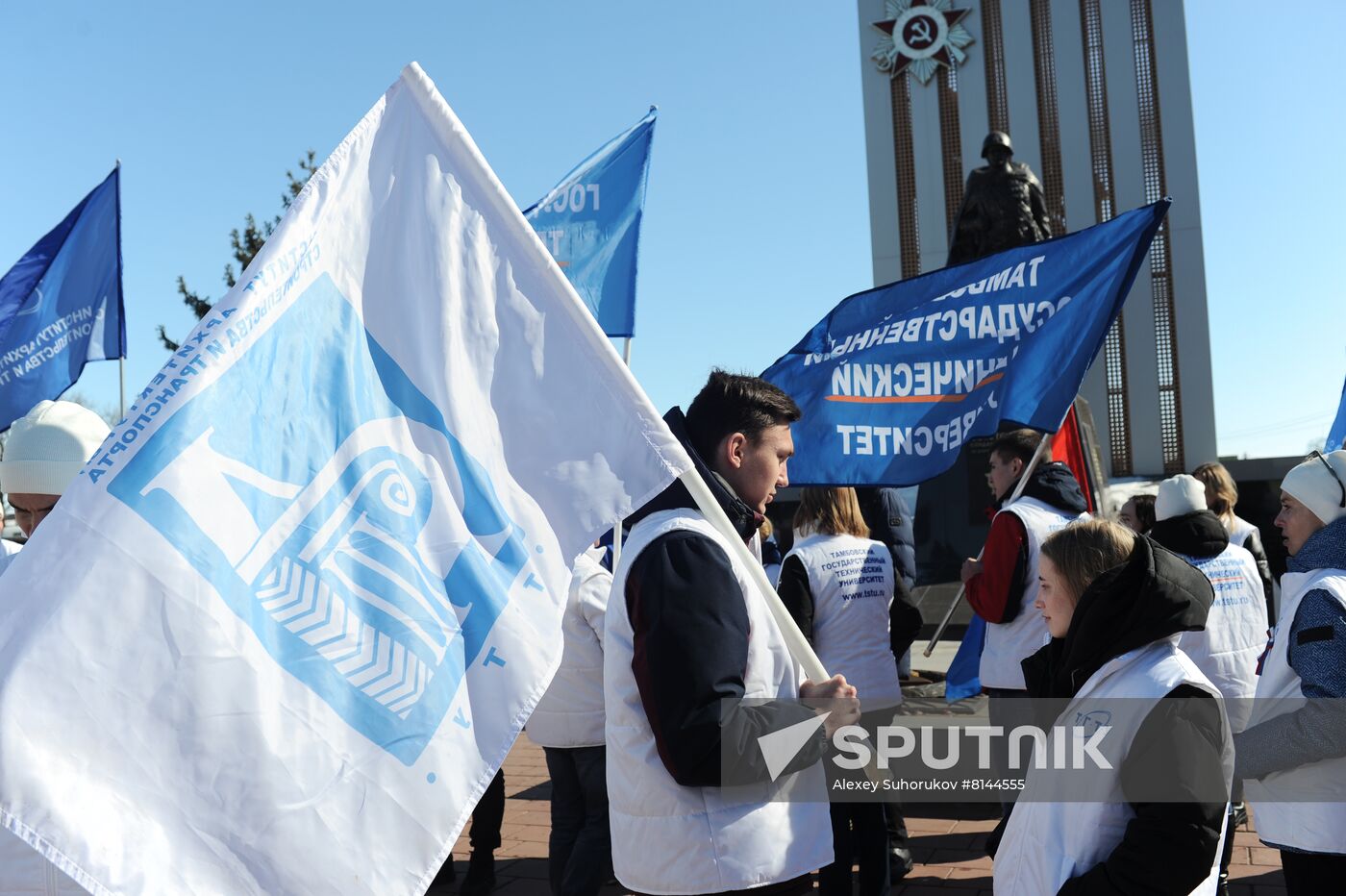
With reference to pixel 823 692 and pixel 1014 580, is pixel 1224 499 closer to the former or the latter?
pixel 1014 580

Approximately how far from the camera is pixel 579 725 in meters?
4.14

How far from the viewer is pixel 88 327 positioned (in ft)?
29.3

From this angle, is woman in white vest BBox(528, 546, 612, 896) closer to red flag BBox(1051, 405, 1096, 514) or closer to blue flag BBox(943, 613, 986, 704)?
blue flag BBox(943, 613, 986, 704)

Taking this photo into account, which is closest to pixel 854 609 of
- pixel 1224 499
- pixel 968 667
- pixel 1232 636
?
pixel 968 667

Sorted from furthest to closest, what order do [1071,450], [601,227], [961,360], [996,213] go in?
1. [996,213]
2. [601,227]
3. [1071,450]
4. [961,360]

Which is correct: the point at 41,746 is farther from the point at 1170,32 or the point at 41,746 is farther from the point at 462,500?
the point at 1170,32

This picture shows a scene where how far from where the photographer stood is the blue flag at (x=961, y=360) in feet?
14.6

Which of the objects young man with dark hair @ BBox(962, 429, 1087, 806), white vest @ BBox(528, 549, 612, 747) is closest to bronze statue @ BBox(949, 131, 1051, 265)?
young man with dark hair @ BBox(962, 429, 1087, 806)

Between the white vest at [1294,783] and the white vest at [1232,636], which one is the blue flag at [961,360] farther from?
the white vest at [1294,783]

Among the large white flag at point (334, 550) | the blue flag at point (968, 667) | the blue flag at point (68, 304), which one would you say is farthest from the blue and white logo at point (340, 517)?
the blue flag at point (68, 304)

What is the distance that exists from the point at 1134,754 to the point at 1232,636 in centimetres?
→ 270

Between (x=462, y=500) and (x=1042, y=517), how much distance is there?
2.93 meters

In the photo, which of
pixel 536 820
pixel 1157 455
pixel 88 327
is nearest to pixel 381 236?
pixel 536 820

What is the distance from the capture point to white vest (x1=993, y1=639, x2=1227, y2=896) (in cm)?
211
